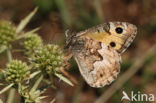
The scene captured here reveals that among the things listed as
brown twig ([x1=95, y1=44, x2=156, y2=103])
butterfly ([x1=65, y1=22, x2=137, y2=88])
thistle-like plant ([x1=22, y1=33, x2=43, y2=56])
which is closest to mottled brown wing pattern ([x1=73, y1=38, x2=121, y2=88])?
→ butterfly ([x1=65, y1=22, x2=137, y2=88])

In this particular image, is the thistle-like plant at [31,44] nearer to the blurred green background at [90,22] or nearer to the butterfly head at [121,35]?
the butterfly head at [121,35]

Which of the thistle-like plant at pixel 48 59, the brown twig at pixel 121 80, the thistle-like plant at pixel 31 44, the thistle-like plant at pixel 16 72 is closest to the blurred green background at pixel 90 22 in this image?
the brown twig at pixel 121 80

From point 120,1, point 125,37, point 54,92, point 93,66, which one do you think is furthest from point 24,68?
point 120,1

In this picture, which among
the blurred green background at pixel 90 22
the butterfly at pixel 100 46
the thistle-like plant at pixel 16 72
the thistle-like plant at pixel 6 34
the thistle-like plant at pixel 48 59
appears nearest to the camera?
the thistle-like plant at pixel 16 72

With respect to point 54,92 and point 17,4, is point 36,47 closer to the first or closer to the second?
point 54,92

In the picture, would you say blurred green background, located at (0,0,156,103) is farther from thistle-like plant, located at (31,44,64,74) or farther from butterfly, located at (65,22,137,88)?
thistle-like plant, located at (31,44,64,74)
